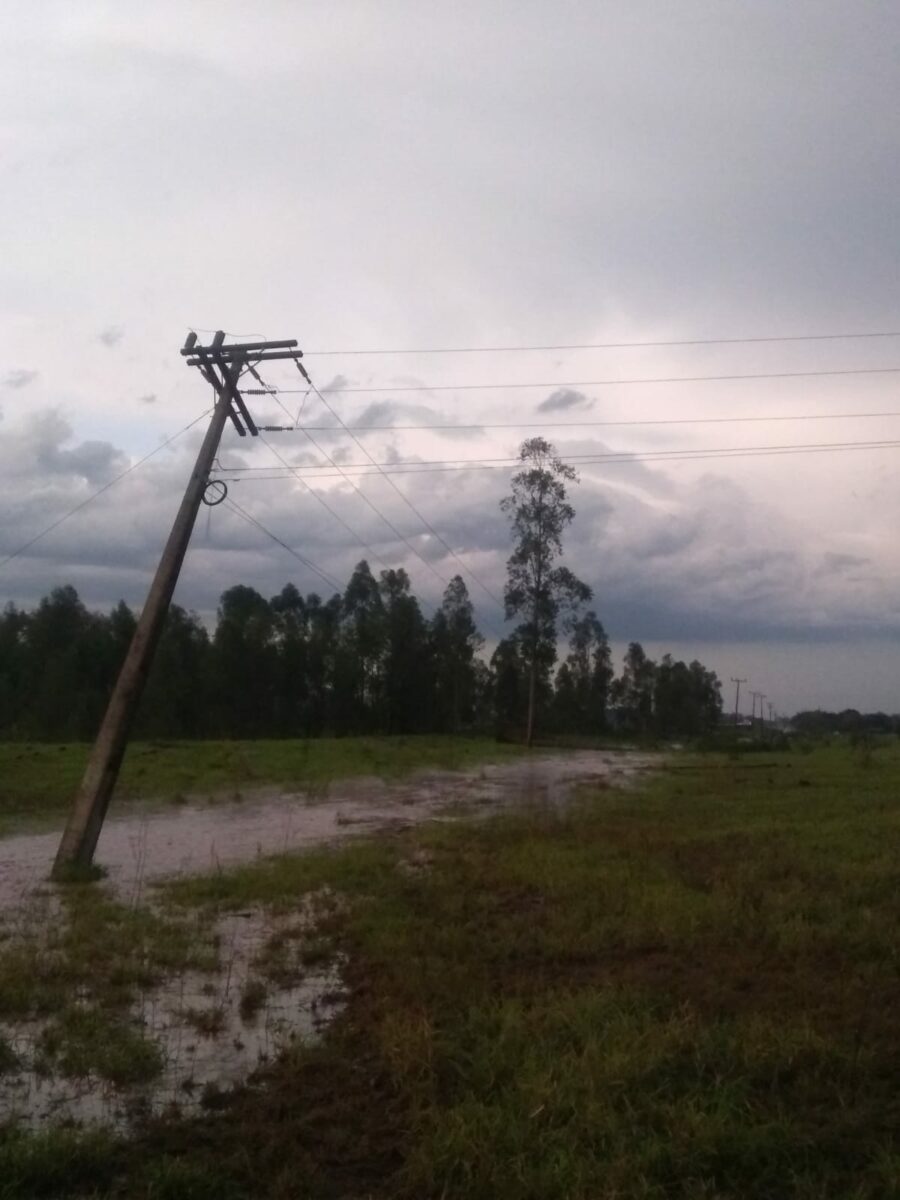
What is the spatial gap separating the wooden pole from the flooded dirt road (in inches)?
22.7

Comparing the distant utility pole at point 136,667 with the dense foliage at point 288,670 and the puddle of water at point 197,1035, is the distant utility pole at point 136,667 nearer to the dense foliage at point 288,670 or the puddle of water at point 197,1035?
the puddle of water at point 197,1035

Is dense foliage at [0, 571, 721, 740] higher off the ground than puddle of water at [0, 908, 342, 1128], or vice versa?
dense foliage at [0, 571, 721, 740]

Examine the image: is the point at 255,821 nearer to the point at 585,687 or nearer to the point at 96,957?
the point at 96,957

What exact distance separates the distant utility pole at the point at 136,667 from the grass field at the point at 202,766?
6.20m

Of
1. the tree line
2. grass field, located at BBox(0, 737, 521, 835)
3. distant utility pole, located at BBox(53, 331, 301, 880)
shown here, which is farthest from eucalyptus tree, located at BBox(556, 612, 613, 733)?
distant utility pole, located at BBox(53, 331, 301, 880)

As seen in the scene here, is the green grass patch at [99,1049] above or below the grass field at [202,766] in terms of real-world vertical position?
below

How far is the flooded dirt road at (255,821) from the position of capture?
15906 mm

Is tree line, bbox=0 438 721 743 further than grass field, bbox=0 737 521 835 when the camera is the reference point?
Yes

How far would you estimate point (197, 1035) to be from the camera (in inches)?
306

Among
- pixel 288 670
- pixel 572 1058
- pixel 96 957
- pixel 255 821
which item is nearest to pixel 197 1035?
pixel 96 957

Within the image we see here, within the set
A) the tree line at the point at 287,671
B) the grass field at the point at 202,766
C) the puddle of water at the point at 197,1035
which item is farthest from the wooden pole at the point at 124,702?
the tree line at the point at 287,671

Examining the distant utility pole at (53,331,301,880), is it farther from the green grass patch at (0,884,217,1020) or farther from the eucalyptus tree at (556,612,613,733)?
the eucalyptus tree at (556,612,613,733)

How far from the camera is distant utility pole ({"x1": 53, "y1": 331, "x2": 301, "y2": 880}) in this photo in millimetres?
15047

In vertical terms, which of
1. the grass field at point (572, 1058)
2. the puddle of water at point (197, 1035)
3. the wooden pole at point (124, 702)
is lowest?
the puddle of water at point (197, 1035)
